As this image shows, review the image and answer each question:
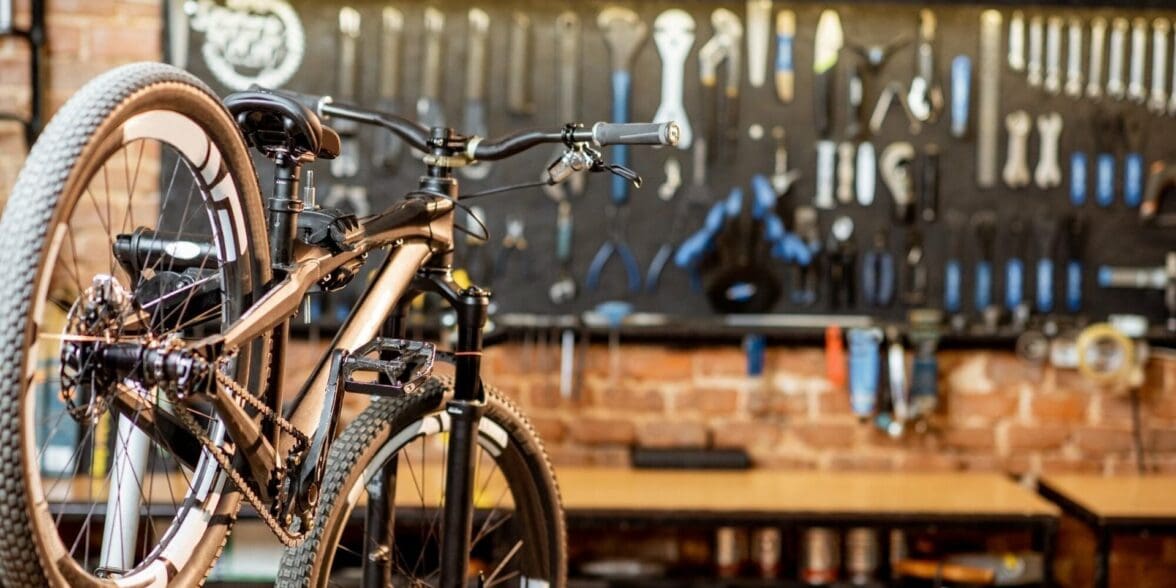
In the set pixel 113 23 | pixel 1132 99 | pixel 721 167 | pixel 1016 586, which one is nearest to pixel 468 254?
pixel 721 167

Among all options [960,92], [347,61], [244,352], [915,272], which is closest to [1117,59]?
[960,92]

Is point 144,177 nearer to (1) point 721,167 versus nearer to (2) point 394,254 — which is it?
(1) point 721,167

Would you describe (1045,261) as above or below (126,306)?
above

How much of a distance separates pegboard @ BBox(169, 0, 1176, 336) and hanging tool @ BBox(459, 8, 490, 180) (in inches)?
0.9

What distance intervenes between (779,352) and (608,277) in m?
0.50

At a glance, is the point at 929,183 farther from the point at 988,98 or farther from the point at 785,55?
the point at 785,55

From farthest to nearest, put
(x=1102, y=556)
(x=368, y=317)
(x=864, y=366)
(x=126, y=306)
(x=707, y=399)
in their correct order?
(x=707, y=399) → (x=864, y=366) → (x=1102, y=556) → (x=368, y=317) → (x=126, y=306)

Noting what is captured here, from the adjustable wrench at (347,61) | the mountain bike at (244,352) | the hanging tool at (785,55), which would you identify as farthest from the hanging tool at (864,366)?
the mountain bike at (244,352)

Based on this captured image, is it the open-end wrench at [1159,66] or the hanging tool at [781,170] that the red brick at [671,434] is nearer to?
the hanging tool at [781,170]

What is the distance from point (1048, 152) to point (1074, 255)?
283mm

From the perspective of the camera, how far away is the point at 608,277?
3232mm

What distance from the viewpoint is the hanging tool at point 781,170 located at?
3203 mm

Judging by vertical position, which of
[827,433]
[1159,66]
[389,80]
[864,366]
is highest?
[1159,66]

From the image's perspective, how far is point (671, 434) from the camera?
3.29m
